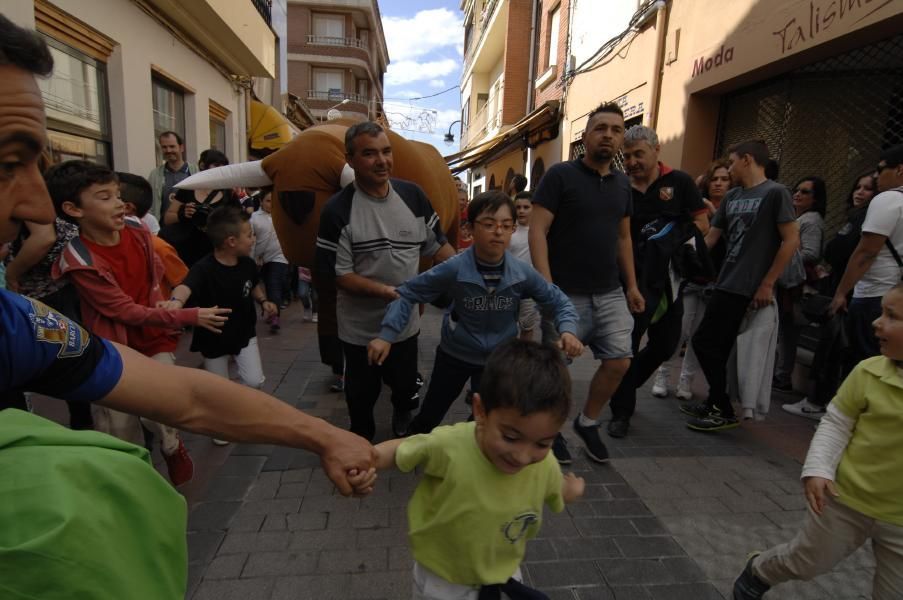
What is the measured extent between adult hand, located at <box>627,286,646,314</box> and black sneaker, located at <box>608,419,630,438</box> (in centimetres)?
82

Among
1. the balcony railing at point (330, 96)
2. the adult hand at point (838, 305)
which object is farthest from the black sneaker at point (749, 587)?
the balcony railing at point (330, 96)

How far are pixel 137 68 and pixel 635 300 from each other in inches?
267

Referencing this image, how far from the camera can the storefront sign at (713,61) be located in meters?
6.47

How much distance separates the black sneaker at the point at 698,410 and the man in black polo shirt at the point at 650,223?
0.52 meters

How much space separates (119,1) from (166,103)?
2.01 meters

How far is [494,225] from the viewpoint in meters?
2.73

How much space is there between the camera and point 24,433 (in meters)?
0.72

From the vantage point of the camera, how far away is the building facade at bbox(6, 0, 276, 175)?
5574 millimetres

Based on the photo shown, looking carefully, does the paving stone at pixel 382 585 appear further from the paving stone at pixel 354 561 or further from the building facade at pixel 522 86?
the building facade at pixel 522 86

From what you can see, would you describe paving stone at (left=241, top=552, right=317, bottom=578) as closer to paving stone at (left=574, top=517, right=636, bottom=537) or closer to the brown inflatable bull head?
paving stone at (left=574, top=517, right=636, bottom=537)

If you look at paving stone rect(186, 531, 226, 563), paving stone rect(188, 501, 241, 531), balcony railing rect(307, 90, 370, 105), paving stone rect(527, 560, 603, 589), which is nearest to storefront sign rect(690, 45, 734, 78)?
paving stone rect(527, 560, 603, 589)

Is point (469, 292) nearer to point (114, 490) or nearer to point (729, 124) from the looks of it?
point (114, 490)

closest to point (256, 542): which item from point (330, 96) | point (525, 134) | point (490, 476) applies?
point (490, 476)

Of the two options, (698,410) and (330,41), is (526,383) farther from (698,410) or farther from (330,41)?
(330,41)
